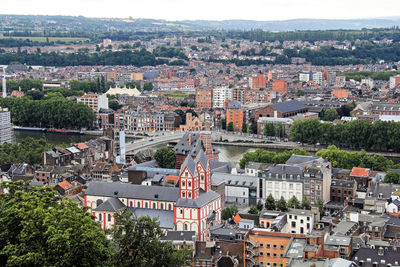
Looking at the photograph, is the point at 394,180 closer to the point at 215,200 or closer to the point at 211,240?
the point at 215,200

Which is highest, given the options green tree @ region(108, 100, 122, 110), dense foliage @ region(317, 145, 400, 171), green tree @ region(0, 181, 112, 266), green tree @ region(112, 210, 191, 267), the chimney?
green tree @ region(0, 181, 112, 266)

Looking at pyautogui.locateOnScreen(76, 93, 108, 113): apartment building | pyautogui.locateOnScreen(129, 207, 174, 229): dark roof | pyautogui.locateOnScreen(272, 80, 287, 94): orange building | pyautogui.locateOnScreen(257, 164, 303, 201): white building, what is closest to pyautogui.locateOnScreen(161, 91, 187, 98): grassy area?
pyautogui.locateOnScreen(272, 80, 287, 94): orange building

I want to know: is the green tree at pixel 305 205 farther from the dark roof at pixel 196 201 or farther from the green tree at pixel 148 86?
the green tree at pixel 148 86

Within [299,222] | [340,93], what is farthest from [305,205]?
[340,93]

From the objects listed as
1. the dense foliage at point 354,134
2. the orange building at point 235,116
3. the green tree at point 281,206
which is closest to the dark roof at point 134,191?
the green tree at point 281,206

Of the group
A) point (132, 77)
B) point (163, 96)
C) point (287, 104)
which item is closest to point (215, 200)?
point (287, 104)

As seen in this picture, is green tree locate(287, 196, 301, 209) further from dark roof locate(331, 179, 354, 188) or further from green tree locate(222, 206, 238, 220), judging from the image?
dark roof locate(331, 179, 354, 188)
